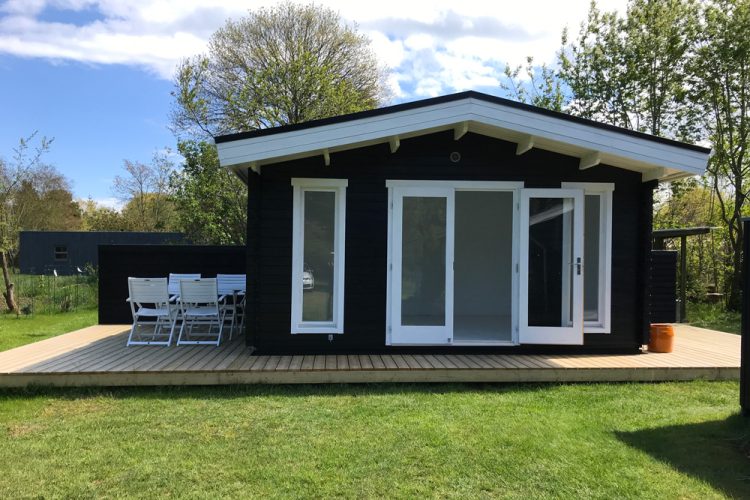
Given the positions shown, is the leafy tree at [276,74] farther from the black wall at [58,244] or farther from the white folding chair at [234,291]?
the black wall at [58,244]

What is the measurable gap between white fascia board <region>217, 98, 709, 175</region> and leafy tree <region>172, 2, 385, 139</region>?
29.6 feet

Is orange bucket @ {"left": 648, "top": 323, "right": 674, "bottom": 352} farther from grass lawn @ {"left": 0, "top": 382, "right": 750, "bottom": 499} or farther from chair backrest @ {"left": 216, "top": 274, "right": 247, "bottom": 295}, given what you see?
chair backrest @ {"left": 216, "top": 274, "right": 247, "bottom": 295}

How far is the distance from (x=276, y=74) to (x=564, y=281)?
10.9 metres

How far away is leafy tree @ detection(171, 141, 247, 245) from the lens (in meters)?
13.1

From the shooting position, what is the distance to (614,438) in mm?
3287

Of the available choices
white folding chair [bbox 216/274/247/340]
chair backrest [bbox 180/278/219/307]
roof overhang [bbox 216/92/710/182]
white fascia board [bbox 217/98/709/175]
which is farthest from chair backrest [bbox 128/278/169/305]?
white fascia board [bbox 217/98/709/175]

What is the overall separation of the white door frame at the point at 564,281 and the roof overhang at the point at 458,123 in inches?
21.5

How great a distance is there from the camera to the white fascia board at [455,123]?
4566 mm

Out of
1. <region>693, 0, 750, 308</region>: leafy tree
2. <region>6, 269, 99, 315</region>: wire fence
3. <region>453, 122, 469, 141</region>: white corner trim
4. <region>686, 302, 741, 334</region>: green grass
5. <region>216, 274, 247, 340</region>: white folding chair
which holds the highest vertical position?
<region>693, 0, 750, 308</region>: leafy tree

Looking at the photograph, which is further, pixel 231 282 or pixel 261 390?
pixel 231 282

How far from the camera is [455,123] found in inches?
188

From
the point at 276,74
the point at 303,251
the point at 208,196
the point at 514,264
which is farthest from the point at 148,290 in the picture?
the point at 276,74

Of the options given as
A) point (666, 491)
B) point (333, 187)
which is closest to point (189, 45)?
point (333, 187)

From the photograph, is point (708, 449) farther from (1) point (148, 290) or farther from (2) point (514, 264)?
(1) point (148, 290)
